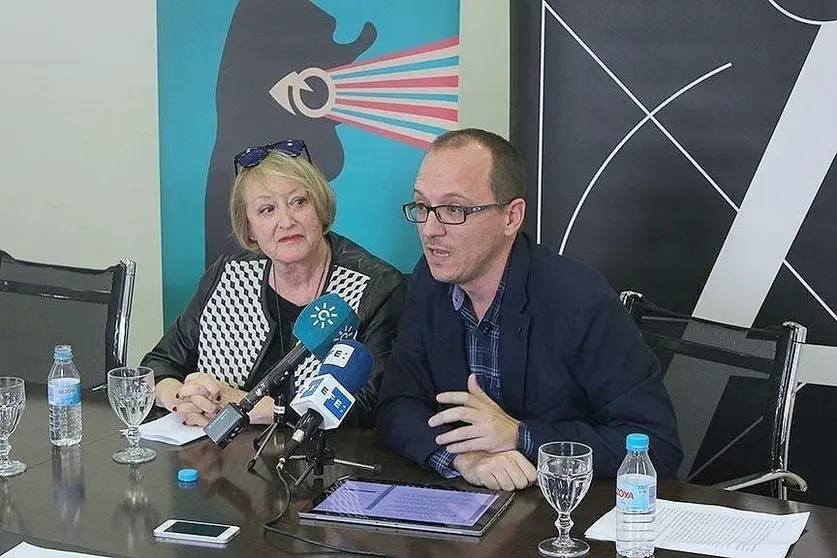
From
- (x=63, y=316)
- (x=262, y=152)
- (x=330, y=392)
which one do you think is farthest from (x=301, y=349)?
(x=63, y=316)

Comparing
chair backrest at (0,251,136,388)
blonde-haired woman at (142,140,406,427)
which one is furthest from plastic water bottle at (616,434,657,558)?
chair backrest at (0,251,136,388)

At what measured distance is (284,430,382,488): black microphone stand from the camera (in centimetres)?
202

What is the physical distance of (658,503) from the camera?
1.90 metres

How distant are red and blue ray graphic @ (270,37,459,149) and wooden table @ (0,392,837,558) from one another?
1.34 m

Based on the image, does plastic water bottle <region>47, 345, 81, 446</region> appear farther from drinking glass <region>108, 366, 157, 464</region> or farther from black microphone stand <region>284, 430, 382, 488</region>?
black microphone stand <region>284, 430, 382, 488</region>

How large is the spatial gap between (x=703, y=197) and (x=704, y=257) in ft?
0.53

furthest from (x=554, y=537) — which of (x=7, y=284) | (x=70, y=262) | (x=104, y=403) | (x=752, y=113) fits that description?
(x=70, y=262)

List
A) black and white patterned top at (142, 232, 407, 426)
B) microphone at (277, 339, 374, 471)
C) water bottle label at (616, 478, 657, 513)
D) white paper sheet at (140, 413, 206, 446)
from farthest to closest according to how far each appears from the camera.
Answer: black and white patterned top at (142, 232, 407, 426)
white paper sheet at (140, 413, 206, 446)
microphone at (277, 339, 374, 471)
water bottle label at (616, 478, 657, 513)

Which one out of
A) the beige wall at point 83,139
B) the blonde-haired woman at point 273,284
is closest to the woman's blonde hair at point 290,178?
the blonde-haired woman at point 273,284

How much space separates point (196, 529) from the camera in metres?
1.79

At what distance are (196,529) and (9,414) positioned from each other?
576mm

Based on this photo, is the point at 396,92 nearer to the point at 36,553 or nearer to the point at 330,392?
the point at 330,392

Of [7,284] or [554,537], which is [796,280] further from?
[7,284]

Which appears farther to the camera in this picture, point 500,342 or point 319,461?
point 500,342
